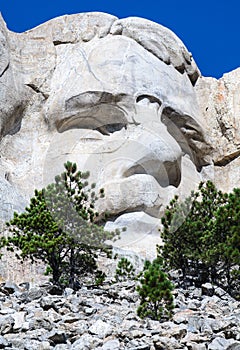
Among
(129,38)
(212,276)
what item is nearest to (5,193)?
Answer: (212,276)

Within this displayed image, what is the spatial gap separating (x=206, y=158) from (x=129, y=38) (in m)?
4.84

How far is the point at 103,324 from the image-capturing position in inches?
414

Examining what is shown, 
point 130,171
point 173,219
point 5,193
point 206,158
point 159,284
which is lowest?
point 159,284

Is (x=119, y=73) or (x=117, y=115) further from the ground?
(x=119, y=73)

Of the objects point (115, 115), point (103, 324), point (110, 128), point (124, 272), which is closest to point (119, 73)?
point (115, 115)

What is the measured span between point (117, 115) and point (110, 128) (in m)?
0.48

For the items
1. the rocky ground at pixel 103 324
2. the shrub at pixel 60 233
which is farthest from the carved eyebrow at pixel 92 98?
the rocky ground at pixel 103 324

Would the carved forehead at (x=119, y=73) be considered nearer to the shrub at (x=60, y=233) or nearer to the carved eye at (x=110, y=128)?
the carved eye at (x=110, y=128)

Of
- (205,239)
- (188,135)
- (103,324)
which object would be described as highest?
(188,135)

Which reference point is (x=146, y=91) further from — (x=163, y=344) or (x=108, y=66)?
(x=163, y=344)

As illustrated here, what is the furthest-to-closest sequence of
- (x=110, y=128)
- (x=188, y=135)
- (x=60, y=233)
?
(x=188, y=135) → (x=110, y=128) → (x=60, y=233)

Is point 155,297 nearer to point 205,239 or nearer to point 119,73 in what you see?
point 205,239

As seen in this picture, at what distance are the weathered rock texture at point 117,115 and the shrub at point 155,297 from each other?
10450mm

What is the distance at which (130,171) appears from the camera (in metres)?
25.7
